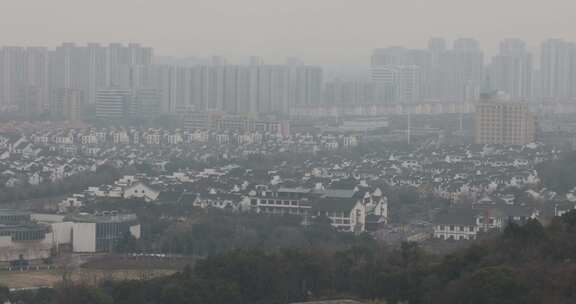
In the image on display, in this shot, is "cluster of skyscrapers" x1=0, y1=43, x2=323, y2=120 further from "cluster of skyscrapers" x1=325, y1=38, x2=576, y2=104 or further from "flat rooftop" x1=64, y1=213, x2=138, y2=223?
"flat rooftop" x1=64, y1=213, x2=138, y2=223

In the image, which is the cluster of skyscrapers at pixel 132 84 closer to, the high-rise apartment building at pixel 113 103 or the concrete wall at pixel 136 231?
the high-rise apartment building at pixel 113 103

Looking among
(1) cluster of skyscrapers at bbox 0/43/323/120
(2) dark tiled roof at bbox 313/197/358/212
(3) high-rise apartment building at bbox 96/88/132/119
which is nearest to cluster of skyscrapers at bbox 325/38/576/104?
(1) cluster of skyscrapers at bbox 0/43/323/120

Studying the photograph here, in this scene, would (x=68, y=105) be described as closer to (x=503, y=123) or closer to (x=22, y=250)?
(x=503, y=123)

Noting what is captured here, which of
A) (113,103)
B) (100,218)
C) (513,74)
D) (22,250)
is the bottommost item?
(22,250)

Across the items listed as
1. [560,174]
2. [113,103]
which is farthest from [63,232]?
[113,103]

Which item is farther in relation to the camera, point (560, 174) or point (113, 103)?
point (113, 103)

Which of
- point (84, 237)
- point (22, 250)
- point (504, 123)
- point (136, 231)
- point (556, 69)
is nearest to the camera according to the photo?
point (22, 250)

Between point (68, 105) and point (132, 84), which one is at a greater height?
point (132, 84)
